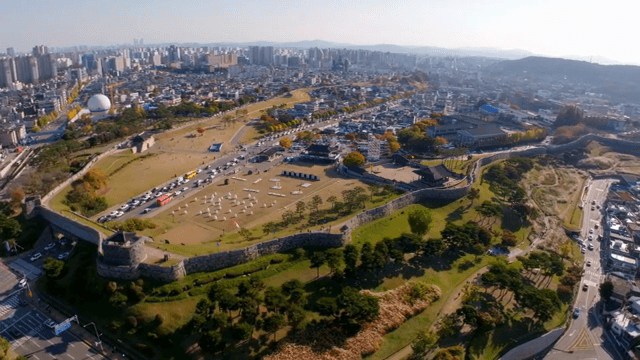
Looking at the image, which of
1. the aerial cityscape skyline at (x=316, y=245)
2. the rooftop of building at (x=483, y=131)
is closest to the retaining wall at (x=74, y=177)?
the aerial cityscape skyline at (x=316, y=245)

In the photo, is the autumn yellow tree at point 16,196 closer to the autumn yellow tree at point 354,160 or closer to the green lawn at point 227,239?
the green lawn at point 227,239

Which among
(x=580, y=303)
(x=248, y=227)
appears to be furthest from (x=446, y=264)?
(x=248, y=227)

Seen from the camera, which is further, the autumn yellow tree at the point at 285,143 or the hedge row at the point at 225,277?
the autumn yellow tree at the point at 285,143

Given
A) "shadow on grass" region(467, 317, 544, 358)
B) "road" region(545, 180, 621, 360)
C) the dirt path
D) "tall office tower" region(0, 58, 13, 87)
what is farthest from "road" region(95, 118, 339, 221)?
"tall office tower" region(0, 58, 13, 87)

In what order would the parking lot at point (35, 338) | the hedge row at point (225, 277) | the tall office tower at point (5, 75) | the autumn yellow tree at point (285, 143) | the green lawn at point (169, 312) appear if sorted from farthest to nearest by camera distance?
the tall office tower at point (5, 75) → the autumn yellow tree at point (285, 143) → the hedge row at point (225, 277) → the green lawn at point (169, 312) → the parking lot at point (35, 338)

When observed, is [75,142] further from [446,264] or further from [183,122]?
[446,264]

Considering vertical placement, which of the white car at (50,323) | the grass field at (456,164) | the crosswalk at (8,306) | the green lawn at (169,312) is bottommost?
the white car at (50,323)

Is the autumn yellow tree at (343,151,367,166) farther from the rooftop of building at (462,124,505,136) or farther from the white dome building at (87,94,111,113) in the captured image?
the white dome building at (87,94,111,113)
